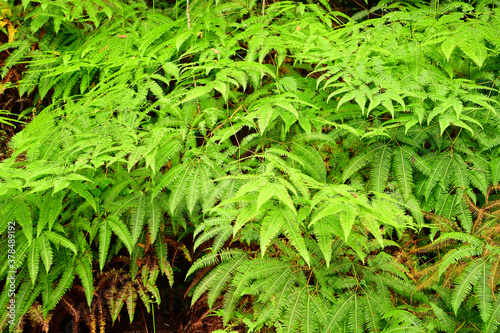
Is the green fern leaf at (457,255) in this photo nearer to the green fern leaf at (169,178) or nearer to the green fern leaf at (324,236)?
the green fern leaf at (324,236)

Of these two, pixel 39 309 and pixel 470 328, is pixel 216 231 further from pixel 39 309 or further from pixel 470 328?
pixel 470 328

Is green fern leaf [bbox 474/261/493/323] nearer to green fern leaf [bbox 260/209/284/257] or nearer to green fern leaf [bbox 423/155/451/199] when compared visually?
green fern leaf [bbox 423/155/451/199]

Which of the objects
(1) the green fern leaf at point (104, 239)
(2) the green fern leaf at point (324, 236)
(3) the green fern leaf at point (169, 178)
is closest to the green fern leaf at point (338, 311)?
(2) the green fern leaf at point (324, 236)

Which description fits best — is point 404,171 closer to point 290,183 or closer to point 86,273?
point 290,183

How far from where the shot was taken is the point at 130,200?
2.25 metres

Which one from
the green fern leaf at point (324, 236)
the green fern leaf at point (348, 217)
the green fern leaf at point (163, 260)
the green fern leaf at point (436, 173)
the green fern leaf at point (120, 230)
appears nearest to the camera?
the green fern leaf at point (348, 217)

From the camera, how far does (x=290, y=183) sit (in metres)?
1.80

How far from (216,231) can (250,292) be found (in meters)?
0.42

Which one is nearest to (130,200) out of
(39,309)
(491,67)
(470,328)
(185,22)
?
(39,309)

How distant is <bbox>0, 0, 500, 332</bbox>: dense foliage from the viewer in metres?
1.91

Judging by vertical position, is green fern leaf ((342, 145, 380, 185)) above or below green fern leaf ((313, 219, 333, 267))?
above

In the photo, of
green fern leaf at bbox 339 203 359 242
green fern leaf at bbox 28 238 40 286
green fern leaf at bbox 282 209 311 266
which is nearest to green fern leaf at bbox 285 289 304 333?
green fern leaf at bbox 282 209 311 266

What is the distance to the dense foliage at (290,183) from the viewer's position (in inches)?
75.0

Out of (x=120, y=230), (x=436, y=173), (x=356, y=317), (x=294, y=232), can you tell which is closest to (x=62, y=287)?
(x=120, y=230)
